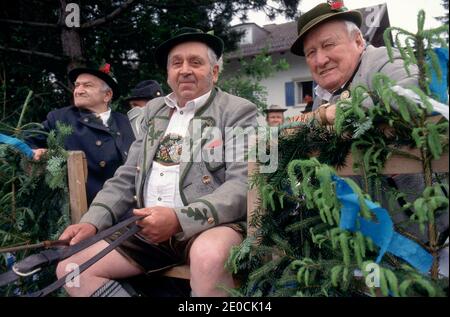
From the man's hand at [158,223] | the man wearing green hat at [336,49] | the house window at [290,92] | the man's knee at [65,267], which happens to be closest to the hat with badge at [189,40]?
the man wearing green hat at [336,49]

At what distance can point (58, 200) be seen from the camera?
2547mm

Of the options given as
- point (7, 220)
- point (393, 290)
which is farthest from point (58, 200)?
point (393, 290)

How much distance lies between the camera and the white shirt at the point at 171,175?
2.18 m

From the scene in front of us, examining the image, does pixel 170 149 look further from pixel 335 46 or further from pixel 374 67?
pixel 374 67

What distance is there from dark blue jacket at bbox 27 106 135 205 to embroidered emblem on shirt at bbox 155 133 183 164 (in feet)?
3.29

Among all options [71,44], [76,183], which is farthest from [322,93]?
[71,44]

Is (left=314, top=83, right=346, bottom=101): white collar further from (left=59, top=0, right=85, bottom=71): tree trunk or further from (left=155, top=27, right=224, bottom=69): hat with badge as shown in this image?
(left=59, top=0, right=85, bottom=71): tree trunk

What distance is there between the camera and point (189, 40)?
2363 mm

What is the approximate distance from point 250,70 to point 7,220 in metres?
4.79

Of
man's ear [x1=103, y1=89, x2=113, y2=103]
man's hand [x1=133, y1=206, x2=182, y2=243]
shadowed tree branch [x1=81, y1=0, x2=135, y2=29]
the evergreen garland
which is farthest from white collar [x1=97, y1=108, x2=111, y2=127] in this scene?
shadowed tree branch [x1=81, y1=0, x2=135, y2=29]

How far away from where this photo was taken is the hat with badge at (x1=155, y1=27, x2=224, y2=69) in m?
2.33

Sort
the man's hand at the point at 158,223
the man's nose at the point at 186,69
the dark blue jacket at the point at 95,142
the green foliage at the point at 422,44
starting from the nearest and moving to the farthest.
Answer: the green foliage at the point at 422,44
the man's hand at the point at 158,223
the man's nose at the point at 186,69
the dark blue jacket at the point at 95,142

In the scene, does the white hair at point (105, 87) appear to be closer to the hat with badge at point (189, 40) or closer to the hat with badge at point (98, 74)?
the hat with badge at point (98, 74)

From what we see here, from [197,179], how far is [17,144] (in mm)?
1082
